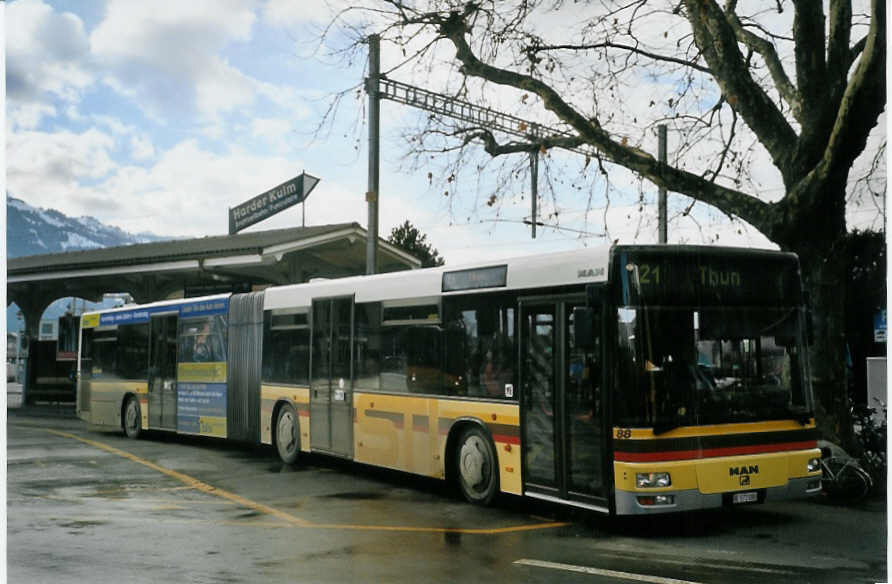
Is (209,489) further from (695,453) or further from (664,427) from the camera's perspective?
(695,453)

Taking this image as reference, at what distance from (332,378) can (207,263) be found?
1061cm

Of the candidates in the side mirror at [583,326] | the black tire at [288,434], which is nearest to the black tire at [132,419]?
the black tire at [288,434]

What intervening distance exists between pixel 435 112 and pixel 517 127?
1.16 meters

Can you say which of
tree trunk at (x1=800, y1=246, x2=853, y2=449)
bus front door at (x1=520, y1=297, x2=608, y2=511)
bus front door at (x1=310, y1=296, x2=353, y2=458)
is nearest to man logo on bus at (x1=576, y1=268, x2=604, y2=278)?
bus front door at (x1=520, y1=297, x2=608, y2=511)

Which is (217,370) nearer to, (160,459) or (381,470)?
(160,459)

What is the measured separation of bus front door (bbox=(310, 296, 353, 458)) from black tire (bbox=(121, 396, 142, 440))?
21.9ft

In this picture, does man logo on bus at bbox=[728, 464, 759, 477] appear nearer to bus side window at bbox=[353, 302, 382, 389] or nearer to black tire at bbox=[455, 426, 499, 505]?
black tire at bbox=[455, 426, 499, 505]

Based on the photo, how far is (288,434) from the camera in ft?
47.5

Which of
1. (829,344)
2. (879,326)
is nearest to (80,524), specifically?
(879,326)

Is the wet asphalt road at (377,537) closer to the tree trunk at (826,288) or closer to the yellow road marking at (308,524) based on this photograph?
the yellow road marking at (308,524)

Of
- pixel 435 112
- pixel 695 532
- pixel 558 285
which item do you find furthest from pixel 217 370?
pixel 695 532

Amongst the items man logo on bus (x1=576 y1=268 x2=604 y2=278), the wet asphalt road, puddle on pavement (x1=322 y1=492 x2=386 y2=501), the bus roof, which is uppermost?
the bus roof

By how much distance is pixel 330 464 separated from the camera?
14531 mm

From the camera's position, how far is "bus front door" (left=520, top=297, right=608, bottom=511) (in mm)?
8773
